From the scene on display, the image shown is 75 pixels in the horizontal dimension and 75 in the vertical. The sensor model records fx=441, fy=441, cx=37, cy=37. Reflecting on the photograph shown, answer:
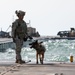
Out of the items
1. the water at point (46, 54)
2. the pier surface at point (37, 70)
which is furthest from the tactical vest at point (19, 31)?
the water at point (46, 54)

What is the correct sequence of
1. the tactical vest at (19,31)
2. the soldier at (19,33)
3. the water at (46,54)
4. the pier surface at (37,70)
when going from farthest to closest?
the water at (46,54)
the tactical vest at (19,31)
the soldier at (19,33)
the pier surface at (37,70)

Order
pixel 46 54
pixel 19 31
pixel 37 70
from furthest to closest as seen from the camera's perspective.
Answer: pixel 46 54
pixel 19 31
pixel 37 70

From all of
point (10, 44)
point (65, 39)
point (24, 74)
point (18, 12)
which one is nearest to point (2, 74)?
point (24, 74)

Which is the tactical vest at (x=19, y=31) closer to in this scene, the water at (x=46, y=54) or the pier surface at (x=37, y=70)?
the pier surface at (x=37, y=70)

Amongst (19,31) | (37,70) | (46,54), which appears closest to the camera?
(37,70)

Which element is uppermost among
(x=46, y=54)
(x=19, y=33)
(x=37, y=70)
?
(x=19, y=33)

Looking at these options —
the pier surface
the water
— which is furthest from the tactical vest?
the water

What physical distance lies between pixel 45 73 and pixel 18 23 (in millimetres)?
5504

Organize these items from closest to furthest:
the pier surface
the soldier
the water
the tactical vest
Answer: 1. the pier surface
2. the soldier
3. the tactical vest
4. the water

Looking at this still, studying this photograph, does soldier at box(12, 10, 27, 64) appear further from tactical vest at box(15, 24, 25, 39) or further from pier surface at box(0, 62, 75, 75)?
pier surface at box(0, 62, 75, 75)

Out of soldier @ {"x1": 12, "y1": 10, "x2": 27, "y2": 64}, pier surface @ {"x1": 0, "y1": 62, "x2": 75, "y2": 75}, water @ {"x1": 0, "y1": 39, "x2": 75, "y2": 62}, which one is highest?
soldier @ {"x1": 12, "y1": 10, "x2": 27, "y2": 64}

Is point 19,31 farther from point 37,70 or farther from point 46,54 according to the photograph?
point 46,54

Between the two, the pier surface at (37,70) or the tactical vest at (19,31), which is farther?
the tactical vest at (19,31)

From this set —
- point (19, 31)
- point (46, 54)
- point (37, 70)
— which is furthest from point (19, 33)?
point (46, 54)
